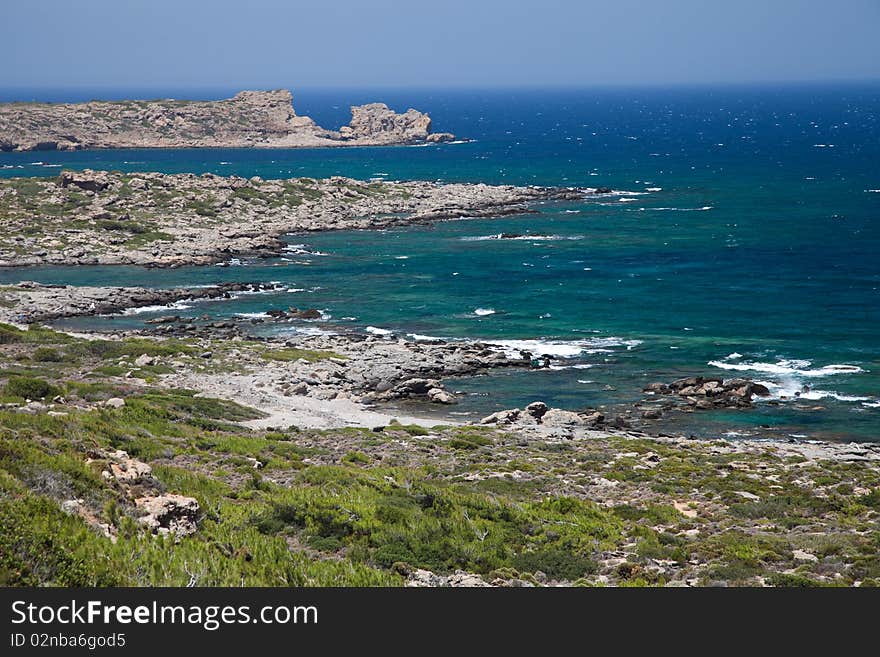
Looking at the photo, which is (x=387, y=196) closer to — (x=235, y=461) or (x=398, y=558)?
(x=235, y=461)

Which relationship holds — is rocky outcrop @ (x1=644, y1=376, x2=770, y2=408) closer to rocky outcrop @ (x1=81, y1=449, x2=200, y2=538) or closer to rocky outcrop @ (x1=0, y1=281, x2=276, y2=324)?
rocky outcrop @ (x1=81, y1=449, x2=200, y2=538)

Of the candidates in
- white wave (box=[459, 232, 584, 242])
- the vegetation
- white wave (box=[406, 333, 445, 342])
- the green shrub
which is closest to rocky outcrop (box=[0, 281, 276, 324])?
the green shrub

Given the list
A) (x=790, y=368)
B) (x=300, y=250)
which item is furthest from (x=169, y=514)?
(x=300, y=250)

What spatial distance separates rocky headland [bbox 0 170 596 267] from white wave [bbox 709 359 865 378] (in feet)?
198

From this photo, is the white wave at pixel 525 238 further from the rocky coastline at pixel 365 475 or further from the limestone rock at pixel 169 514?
the limestone rock at pixel 169 514

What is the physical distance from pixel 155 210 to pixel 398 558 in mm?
109255

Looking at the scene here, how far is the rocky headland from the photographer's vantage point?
337ft

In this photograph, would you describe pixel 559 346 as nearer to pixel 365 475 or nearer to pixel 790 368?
pixel 790 368

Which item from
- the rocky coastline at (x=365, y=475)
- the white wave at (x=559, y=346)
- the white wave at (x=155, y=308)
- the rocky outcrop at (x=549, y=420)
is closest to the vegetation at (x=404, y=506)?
the rocky coastline at (x=365, y=475)

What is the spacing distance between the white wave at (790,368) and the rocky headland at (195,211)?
60.4 m

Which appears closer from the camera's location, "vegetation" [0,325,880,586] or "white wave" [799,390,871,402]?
"vegetation" [0,325,880,586]

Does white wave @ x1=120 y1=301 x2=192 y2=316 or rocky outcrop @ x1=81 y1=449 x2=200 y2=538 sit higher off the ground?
rocky outcrop @ x1=81 y1=449 x2=200 y2=538

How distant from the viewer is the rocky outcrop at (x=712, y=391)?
181ft

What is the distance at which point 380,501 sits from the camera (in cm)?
2814
